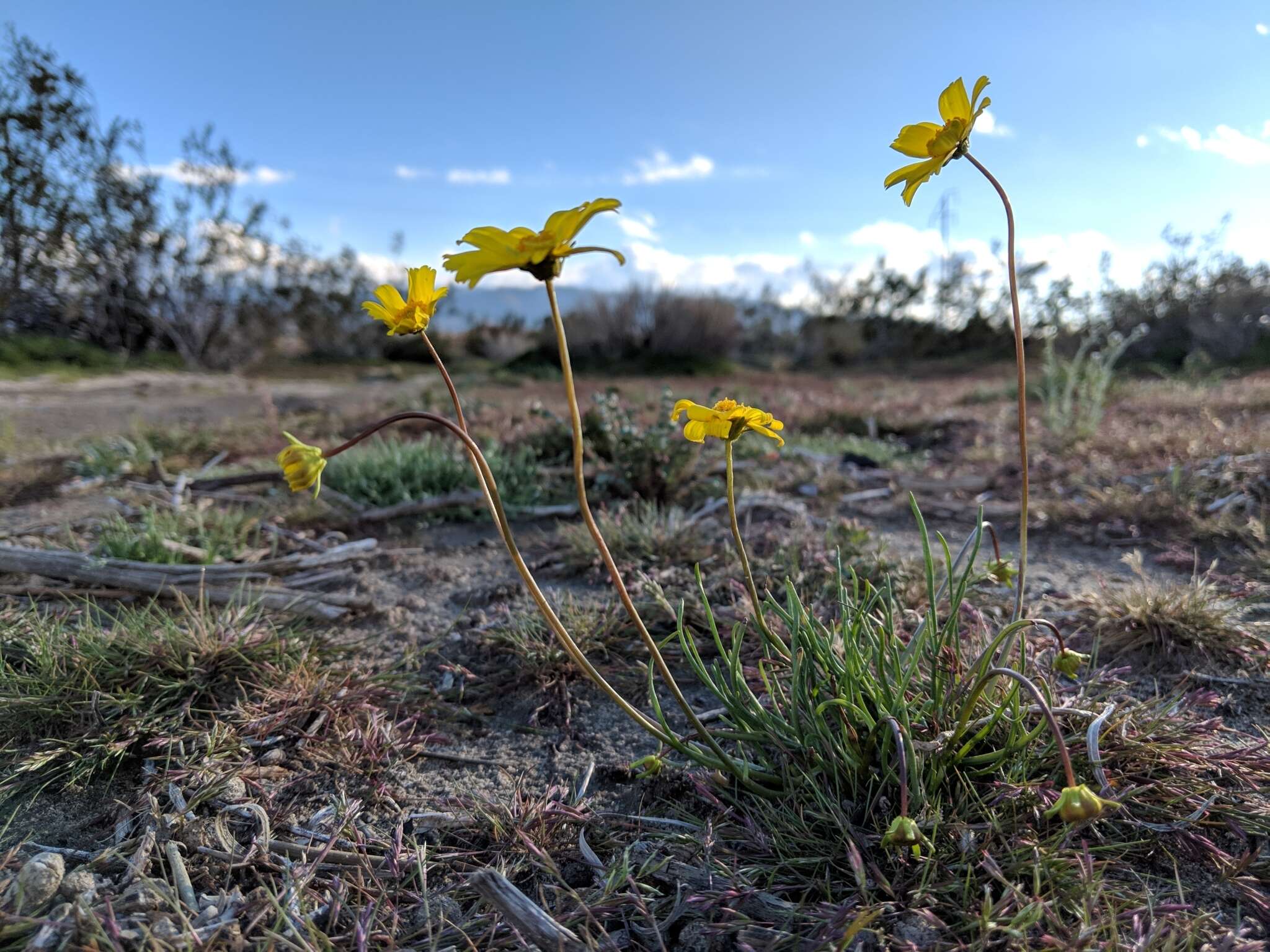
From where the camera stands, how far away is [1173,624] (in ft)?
6.54

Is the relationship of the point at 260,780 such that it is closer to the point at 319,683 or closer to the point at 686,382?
the point at 319,683

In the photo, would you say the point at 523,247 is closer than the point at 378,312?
Yes

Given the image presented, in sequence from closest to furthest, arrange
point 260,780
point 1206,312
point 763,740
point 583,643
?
1. point 763,740
2. point 260,780
3. point 583,643
4. point 1206,312

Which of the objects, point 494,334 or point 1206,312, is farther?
point 494,334

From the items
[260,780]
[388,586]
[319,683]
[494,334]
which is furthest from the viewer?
[494,334]

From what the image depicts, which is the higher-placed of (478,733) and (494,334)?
(494,334)

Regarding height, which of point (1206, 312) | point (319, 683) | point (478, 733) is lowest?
point (478, 733)

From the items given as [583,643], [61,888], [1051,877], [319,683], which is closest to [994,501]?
[583,643]

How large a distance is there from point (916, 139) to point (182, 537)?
300 cm

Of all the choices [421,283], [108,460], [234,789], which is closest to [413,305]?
[421,283]

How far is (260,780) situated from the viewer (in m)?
1.59

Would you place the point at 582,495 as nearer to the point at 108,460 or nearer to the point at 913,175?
the point at 913,175

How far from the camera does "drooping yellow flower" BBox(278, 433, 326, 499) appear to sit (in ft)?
3.53

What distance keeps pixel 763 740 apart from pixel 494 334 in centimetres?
1784
